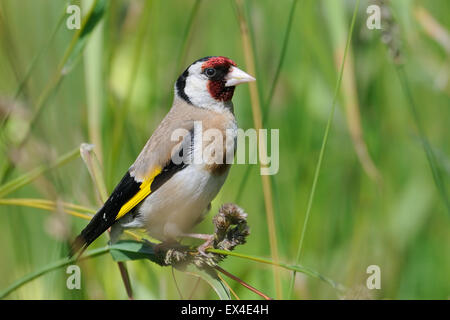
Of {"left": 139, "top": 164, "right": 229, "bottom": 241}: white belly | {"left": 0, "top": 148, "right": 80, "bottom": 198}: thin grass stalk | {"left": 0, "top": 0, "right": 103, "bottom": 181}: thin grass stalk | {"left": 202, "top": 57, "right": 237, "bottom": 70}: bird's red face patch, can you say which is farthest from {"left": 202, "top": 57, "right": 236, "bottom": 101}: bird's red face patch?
{"left": 0, "top": 148, "right": 80, "bottom": 198}: thin grass stalk

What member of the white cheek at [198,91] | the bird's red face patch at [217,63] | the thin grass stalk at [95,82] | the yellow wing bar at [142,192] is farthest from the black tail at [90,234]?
the bird's red face patch at [217,63]

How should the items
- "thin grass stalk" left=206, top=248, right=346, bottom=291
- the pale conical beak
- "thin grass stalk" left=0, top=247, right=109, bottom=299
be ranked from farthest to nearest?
the pale conical beak
"thin grass stalk" left=0, top=247, right=109, bottom=299
"thin grass stalk" left=206, top=248, right=346, bottom=291

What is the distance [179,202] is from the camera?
2285 mm

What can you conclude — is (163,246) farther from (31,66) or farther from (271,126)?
(271,126)

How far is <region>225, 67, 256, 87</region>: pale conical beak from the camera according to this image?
237cm

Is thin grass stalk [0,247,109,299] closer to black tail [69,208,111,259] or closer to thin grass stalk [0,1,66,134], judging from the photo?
black tail [69,208,111,259]

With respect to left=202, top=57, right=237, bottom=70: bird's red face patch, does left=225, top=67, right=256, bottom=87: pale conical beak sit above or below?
below

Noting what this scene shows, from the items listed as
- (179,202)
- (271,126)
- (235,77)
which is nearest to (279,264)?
(179,202)

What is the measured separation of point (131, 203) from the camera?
2.26 m

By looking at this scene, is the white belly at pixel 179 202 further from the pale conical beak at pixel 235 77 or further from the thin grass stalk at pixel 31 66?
the thin grass stalk at pixel 31 66

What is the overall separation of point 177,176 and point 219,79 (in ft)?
1.56

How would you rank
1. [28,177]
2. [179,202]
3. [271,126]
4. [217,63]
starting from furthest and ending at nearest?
[271,126] → [217,63] → [179,202] → [28,177]

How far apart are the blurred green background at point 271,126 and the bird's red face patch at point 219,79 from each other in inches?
5.9
